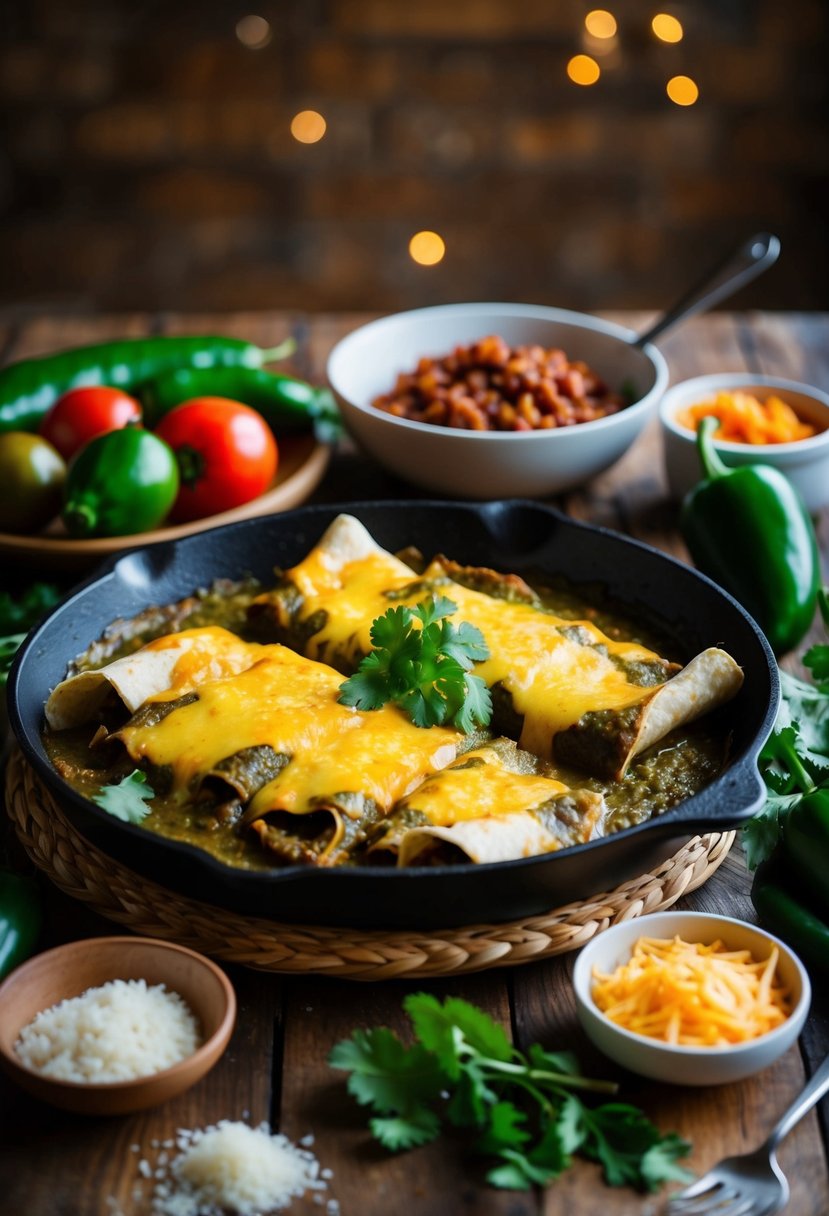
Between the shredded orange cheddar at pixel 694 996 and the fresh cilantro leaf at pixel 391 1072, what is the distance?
11.2 inches

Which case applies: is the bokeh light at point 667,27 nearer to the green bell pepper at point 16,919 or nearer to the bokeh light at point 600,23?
the bokeh light at point 600,23

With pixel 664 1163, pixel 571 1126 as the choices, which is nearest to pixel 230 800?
pixel 571 1126

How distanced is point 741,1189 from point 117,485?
2.28 meters

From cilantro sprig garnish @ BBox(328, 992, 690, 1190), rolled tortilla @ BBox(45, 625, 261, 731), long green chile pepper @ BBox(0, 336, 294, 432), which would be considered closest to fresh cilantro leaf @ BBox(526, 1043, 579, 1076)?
cilantro sprig garnish @ BBox(328, 992, 690, 1190)

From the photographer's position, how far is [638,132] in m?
7.07

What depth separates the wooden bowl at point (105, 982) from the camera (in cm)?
192

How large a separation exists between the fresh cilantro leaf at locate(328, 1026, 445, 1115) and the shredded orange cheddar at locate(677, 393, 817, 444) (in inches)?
91.0

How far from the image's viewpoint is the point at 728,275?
399cm

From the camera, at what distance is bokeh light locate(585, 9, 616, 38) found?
679cm

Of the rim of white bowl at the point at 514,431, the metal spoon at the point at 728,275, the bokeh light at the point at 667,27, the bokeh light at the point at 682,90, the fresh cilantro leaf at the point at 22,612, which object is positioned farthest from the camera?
the bokeh light at the point at 682,90

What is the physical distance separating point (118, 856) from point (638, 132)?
19.2 feet

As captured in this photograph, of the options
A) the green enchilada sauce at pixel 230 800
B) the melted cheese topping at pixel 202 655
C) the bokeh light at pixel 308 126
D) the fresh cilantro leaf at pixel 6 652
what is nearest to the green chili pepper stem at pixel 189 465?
the green enchilada sauce at pixel 230 800

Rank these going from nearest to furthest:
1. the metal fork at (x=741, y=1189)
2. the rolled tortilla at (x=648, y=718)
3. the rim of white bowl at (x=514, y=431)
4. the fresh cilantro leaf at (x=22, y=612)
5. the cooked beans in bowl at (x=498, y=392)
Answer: the metal fork at (x=741, y=1189), the rolled tortilla at (x=648, y=718), the fresh cilantro leaf at (x=22, y=612), the rim of white bowl at (x=514, y=431), the cooked beans in bowl at (x=498, y=392)

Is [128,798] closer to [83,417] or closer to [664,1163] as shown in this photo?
[664,1163]
